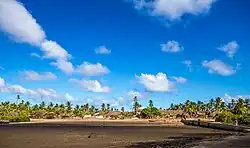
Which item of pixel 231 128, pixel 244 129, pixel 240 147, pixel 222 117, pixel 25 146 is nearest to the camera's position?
pixel 240 147

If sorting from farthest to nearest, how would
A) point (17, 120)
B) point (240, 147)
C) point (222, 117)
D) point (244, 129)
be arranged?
point (17, 120) < point (222, 117) < point (244, 129) < point (240, 147)

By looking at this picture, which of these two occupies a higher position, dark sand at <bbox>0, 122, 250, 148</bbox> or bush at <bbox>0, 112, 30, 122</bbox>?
bush at <bbox>0, 112, 30, 122</bbox>

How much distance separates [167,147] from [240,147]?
25.5 feet

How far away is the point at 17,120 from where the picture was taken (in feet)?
559

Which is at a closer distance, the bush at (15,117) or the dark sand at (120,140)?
the dark sand at (120,140)

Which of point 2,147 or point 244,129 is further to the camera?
point 244,129

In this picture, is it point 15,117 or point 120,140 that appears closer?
point 120,140

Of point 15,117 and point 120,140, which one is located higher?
point 15,117

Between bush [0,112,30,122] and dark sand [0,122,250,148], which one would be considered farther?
bush [0,112,30,122]

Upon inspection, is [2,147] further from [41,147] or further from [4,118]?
[4,118]

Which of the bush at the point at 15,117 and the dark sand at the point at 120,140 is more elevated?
the bush at the point at 15,117

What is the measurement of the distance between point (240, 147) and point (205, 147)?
3661mm

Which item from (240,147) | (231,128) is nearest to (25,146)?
(240,147)

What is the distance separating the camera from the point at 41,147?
38.2 meters
